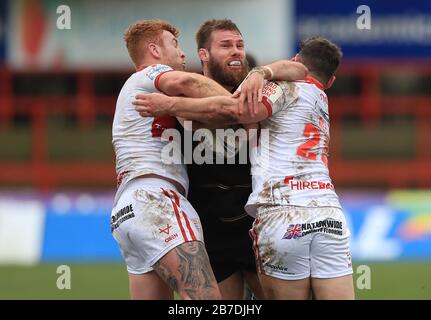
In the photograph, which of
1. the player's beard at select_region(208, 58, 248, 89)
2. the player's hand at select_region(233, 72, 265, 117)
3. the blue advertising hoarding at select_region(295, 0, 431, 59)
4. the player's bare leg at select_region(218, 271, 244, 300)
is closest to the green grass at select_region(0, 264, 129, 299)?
the player's bare leg at select_region(218, 271, 244, 300)

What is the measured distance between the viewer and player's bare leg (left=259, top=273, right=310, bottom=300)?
6336mm

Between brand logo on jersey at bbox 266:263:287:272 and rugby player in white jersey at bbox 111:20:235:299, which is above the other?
rugby player in white jersey at bbox 111:20:235:299

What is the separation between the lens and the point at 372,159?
21781 mm

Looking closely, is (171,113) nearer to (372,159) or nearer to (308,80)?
(308,80)

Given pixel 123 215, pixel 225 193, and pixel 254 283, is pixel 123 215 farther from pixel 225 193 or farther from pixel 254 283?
pixel 254 283

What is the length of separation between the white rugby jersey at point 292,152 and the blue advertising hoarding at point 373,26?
1234 centimetres

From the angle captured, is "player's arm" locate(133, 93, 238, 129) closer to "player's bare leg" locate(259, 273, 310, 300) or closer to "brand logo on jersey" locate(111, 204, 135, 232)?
"brand logo on jersey" locate(111, 204, 135, 232)

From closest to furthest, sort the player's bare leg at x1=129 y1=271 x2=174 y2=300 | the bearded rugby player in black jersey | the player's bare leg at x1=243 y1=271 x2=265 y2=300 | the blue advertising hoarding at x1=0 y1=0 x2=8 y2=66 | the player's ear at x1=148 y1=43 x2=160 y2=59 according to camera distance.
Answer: the player's bare leg at x1=129 y1=271 x2=174 y2=300 → the player's ear at x1=148 y1=43 x2=160 y2=59 → the bearded rugby player in black jersey → the player's bare leg at x1=243 y1=271 x2=265 y2=300 → the blue advertising hoarding at x1=0 y1=0 x2=8 y2=66

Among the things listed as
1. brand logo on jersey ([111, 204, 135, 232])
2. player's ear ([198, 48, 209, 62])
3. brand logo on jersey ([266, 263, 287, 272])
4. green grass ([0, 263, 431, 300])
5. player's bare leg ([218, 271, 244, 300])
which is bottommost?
green grass ([0, 263, 431, 300])

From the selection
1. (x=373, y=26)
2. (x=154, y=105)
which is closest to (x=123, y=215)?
(x=154, y=105)

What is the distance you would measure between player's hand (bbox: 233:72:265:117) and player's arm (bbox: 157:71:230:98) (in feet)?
0.55

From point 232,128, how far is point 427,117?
14.5 meters

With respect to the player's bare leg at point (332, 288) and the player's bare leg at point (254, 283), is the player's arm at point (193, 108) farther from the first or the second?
the player's bare leg at point (254, 283)
